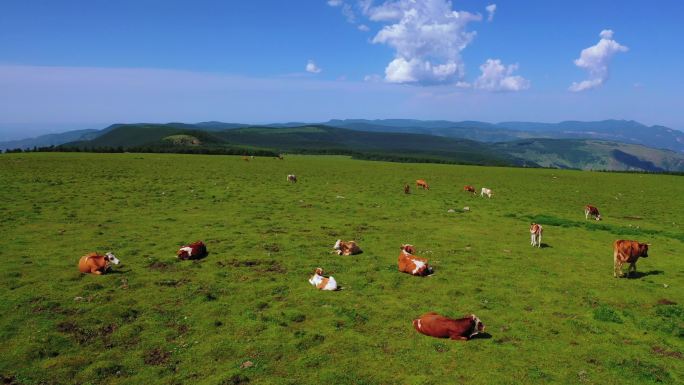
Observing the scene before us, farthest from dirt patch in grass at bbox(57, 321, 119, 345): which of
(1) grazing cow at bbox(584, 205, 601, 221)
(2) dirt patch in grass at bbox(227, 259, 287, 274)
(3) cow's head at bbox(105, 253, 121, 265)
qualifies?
(1) grazing cow at bbox(584, 205, 601, 221)

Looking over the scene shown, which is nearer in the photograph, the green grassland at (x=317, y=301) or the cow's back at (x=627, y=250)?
the green grassland at (x=317, y=301)

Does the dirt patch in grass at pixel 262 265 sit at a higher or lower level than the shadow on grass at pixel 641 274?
higher

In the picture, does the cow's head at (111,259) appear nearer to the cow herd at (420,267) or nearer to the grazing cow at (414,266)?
the cow herd at (420,267)

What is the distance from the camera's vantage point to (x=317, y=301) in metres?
13.1

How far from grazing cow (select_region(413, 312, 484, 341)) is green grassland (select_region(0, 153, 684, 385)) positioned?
307 mm

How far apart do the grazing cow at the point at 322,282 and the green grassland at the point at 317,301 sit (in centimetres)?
26

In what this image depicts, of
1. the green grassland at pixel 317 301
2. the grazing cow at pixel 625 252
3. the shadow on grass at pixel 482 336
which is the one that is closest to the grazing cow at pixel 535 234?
the green grassland at pixel 317 301

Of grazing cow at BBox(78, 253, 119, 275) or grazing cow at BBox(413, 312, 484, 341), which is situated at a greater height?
grazing cow at BBox(78, 253, 119, 275)

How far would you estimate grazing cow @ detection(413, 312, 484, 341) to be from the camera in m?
10.9

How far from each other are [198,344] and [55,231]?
48.9 feet

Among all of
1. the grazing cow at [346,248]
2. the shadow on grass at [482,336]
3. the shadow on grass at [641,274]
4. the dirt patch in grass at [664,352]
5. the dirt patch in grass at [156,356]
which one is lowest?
the shadow on grass at [641,274]

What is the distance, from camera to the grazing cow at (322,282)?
45.9ft

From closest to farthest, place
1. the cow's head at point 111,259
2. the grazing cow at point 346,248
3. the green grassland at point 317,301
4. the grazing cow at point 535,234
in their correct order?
the green grassland at point 317,301 < the cow's head at point 111,259 < the grazing cow at point 346,248 < the grazing cow at point 535,234

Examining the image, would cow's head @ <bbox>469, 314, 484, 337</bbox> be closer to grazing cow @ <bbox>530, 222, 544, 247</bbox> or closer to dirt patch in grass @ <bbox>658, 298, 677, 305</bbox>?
dirt patch in grass @ <bbox>658, 298, 677, 305</bbox>
